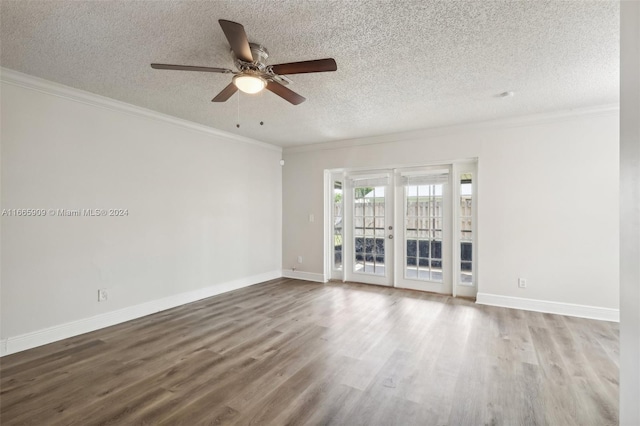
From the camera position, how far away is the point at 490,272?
4469mm

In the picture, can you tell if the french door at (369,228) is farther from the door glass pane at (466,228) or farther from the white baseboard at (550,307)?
the white baseboard at (550,307)

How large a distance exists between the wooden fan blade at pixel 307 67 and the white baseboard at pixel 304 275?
4260mm

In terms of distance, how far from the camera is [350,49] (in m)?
2.53

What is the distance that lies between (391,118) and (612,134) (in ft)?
8.99

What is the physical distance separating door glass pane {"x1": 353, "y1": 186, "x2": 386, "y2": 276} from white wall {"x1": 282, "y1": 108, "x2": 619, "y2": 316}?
3.55 feet

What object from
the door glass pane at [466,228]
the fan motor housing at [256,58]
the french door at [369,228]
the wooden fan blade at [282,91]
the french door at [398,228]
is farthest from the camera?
the french door at [369,228]

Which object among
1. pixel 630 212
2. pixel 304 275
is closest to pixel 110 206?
pixel 304 275

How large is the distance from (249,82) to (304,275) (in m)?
4.30

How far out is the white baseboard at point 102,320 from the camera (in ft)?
9.70

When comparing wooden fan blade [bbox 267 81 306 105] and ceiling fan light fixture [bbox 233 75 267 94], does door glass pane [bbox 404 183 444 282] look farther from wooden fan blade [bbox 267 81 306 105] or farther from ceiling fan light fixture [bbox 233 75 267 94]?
ceiling fan light fixture [bbox 233 75 267 94]

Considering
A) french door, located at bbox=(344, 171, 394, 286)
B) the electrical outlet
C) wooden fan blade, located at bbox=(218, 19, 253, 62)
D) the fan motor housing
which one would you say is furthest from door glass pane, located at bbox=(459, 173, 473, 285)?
the electrical outlet

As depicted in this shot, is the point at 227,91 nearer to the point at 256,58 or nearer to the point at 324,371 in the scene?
the point at 256,58

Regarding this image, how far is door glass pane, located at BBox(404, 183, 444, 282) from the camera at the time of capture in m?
5.04

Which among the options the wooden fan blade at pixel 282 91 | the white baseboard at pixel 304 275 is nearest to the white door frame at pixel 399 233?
the white baseboard at pixel 304 275
